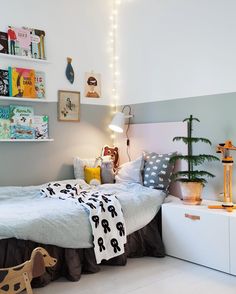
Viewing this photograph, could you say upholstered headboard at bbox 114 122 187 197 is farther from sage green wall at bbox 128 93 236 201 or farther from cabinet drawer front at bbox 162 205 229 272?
cabinet drawer front at bbox 162 205 229 272

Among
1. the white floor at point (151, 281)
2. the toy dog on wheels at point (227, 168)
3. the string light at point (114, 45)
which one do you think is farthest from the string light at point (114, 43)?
the white floor at point (151, 281)

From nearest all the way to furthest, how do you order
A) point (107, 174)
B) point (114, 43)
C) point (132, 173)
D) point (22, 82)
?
1. point (22, 82)
2. point (132, 173)
3. point (107, 174)
4. point (114, 43)

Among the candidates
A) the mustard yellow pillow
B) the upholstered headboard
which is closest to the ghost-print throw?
the mustard yellow pillow

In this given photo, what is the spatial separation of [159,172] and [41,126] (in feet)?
4.19

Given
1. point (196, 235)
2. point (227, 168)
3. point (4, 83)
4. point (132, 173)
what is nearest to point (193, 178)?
point (227, 168)

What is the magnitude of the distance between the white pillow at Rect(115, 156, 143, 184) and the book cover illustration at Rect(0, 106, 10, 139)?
1.17m

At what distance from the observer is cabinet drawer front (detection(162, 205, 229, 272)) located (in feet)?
8.75

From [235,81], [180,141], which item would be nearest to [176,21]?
[235,81]

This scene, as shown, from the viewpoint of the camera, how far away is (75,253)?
2.59 meters

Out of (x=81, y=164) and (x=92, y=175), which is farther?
(x=81, y=164)

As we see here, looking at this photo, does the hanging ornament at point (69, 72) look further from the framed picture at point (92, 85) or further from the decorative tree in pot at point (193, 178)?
the decorative tree in pot at point (193, 178)

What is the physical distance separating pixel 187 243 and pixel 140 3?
2560mm

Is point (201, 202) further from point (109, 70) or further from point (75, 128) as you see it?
point (109, 70)

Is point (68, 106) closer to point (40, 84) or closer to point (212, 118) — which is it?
point (40, 84)
